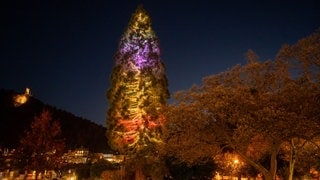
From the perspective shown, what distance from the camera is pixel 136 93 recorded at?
93.5 feet

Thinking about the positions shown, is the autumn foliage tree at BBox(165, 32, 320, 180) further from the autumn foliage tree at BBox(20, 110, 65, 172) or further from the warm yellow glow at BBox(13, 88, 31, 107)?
the warm yellow glow at BBox(13, 88, 31, 107)

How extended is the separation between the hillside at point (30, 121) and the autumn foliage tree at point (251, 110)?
26.8 metres

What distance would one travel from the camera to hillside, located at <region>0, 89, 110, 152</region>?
150ft

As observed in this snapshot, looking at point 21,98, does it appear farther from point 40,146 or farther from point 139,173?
point 139,173

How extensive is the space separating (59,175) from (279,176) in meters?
18.7

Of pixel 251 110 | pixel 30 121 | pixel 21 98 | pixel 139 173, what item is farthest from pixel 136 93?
pixel 21 98

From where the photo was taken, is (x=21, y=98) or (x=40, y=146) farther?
(x=21, y=98)

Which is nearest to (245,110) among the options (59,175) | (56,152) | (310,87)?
(310,87)

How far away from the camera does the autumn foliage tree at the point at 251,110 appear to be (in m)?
14.9

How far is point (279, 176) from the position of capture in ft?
111

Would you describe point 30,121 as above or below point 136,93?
below

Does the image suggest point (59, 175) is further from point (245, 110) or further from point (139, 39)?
point (245, 110)

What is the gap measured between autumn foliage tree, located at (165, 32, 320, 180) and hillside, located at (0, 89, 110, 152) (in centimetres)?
2677

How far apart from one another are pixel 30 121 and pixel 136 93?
26265 millimetres
